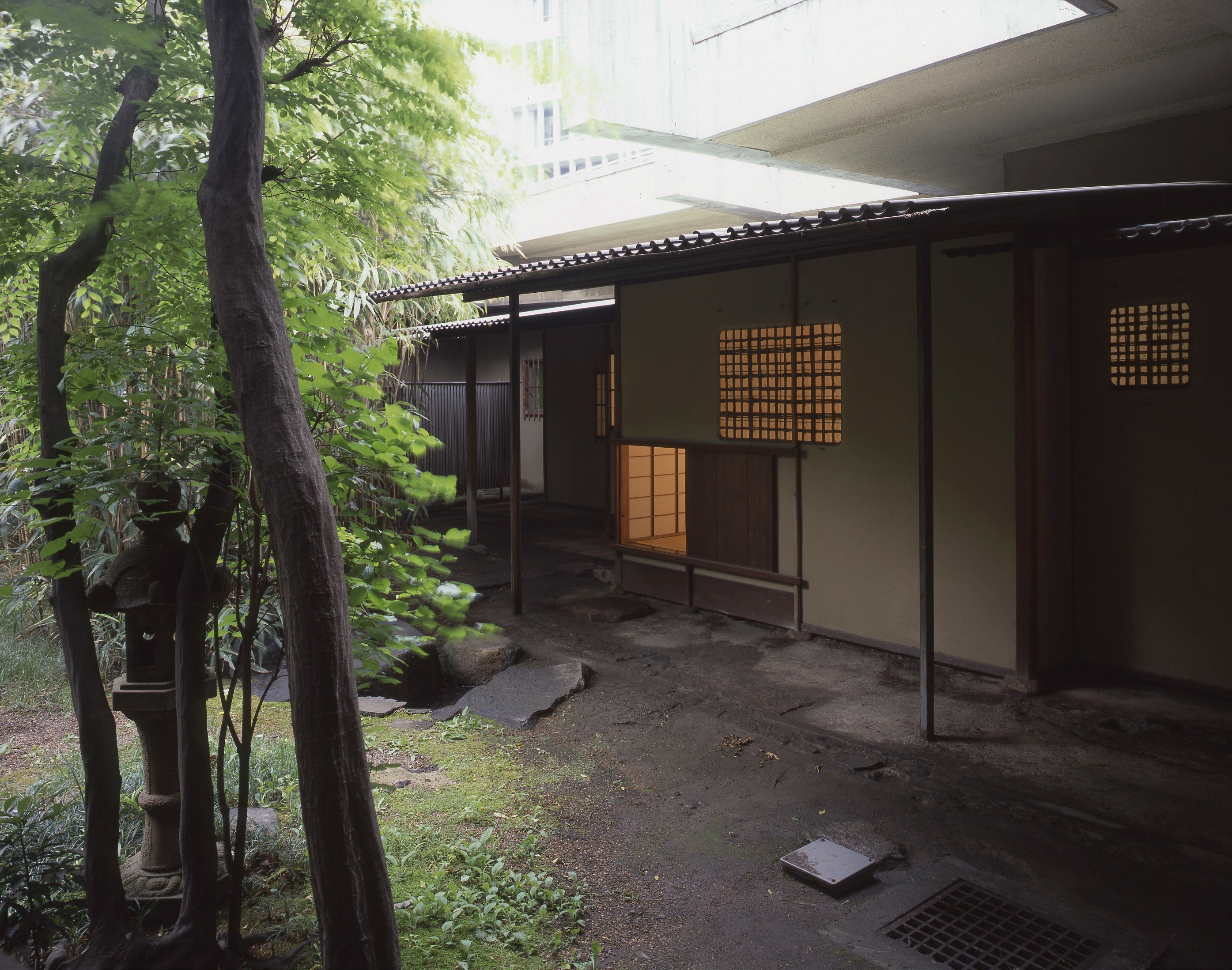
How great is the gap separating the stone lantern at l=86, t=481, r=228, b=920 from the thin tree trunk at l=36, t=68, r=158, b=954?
0.15 m

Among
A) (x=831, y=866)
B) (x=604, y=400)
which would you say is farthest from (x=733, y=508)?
(x=604, y=400)

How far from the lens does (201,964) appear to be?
3256 millimetres

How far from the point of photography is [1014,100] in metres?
7.16

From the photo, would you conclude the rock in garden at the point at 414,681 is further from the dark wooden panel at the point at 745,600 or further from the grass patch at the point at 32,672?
the dark wooden panel at the point at 745,600

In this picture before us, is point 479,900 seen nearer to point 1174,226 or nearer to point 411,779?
point 411,779

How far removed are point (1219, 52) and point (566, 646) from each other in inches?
257

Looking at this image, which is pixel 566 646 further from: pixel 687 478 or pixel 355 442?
pixel 355 442

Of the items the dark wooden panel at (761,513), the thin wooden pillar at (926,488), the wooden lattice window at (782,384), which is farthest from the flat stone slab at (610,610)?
the thin wooden pillar at (926,488)

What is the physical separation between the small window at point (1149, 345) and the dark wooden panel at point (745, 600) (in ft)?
10.6

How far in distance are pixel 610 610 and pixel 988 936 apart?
5.61 metres

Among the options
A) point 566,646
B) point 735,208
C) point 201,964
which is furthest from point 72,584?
point 735,208

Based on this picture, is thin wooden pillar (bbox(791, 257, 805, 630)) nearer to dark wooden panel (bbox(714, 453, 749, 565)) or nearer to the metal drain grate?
dark wooden panel (bbox(714, 453, 749, 565))

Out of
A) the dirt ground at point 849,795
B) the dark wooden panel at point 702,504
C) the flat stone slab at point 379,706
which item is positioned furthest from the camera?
the dark wooden panel at point 702,504

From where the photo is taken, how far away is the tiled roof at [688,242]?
510cm
